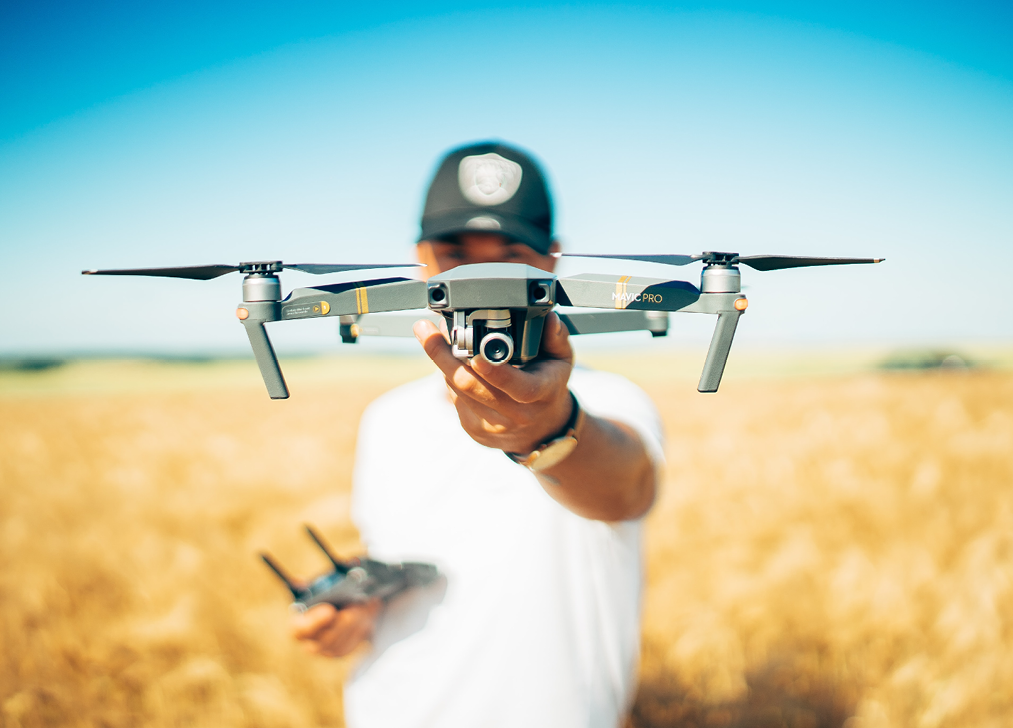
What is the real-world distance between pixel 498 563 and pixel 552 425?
1.43 m

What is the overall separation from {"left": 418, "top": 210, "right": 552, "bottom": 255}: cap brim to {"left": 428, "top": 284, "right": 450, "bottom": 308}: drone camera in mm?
1532

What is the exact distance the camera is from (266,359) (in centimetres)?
194

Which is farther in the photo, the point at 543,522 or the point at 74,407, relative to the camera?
the point at 74,407

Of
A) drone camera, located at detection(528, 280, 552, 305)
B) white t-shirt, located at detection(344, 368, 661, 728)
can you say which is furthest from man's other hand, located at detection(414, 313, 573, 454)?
white t-shirt, located at detection(344, 368, 661, 728)

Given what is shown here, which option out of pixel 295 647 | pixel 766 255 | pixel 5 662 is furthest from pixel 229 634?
pixel 766 255

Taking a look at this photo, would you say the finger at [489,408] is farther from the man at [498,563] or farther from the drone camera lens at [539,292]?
the man at [498,563]

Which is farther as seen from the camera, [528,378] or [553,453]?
[553,453]

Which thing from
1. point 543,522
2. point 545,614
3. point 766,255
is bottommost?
point 545,614

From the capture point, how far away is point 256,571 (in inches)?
271

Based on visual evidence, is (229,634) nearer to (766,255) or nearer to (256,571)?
(256,571)

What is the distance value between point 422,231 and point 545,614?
2.56 metres

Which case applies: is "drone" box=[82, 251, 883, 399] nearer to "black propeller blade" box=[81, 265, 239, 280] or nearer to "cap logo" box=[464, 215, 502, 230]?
"black propeller blade" box=[81, 265, 239, 280]

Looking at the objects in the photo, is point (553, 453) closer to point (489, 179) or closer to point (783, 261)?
point (783, 261)

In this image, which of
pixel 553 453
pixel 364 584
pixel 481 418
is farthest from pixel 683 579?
pixel 481 418
